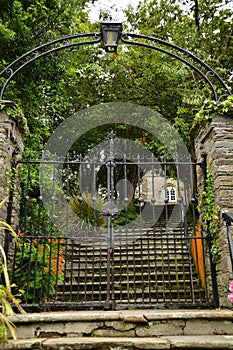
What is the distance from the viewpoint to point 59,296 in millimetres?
5250

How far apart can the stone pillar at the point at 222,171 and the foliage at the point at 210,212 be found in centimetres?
7

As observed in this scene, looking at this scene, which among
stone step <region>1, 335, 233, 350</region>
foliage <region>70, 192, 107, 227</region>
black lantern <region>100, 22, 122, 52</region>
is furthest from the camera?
foliage <region>70, 192, 107, 227</region>

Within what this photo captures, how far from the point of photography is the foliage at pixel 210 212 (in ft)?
12.6

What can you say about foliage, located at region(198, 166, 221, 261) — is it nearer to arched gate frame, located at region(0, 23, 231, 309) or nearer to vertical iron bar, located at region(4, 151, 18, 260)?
arched gate frame, located at region(0, 23, 231, 309)

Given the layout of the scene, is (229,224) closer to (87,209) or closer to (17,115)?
(17,115)

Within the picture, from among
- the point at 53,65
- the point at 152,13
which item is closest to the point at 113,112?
the point at 152,13

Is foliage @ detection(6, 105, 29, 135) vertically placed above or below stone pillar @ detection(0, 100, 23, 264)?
above

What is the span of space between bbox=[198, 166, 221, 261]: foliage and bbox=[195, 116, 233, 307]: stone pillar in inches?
2.7

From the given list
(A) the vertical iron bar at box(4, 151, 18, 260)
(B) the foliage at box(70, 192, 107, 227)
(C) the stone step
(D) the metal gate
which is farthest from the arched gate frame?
(B) the foliage at box(70, 192, 107, 227)

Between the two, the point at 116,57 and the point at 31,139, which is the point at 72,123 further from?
the point at 31,139

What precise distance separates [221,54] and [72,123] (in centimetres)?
496

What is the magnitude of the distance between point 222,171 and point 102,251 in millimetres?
3199

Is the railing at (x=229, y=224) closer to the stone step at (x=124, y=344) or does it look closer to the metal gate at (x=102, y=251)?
the metal gate at (x=102, y=251)

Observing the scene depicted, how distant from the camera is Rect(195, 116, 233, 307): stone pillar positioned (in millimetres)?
3633
